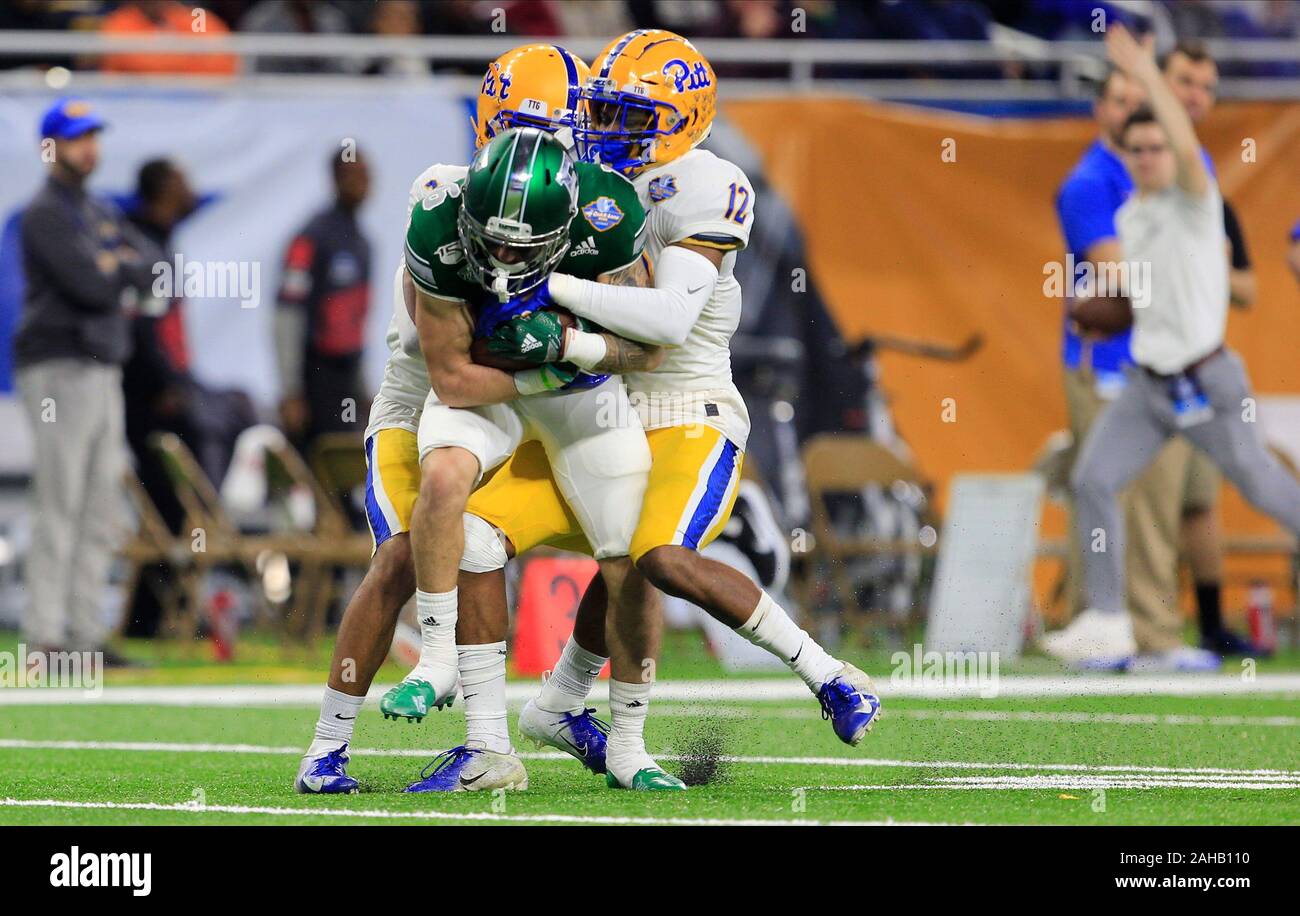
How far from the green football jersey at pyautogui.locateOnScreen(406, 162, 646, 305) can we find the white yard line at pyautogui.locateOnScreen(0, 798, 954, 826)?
1.49 m

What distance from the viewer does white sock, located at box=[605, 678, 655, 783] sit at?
22.3 ft

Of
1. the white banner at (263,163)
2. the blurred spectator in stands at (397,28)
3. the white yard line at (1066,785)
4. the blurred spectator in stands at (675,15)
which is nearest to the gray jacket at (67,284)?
the white banner at (263,163)

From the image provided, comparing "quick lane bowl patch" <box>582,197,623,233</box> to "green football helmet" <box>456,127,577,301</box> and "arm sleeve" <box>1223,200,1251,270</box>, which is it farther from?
"arm sleeve" <box>1223,200,1251,270</box>

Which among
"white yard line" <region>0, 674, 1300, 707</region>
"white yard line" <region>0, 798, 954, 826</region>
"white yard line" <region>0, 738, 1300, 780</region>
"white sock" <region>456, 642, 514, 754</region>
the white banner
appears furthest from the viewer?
the white banner

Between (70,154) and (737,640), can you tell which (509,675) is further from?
(70,154)

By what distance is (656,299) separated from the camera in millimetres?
6523

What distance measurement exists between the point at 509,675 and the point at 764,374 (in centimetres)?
281

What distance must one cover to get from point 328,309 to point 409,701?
7.60 metres

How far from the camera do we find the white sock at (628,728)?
6.79 meters

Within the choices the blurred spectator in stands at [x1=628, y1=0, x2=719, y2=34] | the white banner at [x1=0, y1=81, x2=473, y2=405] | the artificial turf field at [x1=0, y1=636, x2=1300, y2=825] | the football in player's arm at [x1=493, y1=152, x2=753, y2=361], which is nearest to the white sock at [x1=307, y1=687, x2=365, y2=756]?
the artificial turf field at [x1=0, y1=636, x2=1300, y2=825]

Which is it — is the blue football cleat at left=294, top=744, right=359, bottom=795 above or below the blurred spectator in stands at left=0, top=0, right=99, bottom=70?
below

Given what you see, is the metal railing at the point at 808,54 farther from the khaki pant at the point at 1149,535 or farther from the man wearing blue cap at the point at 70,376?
the khaki pant at the point at 1149,535

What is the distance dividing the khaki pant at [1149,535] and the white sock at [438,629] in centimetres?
613
